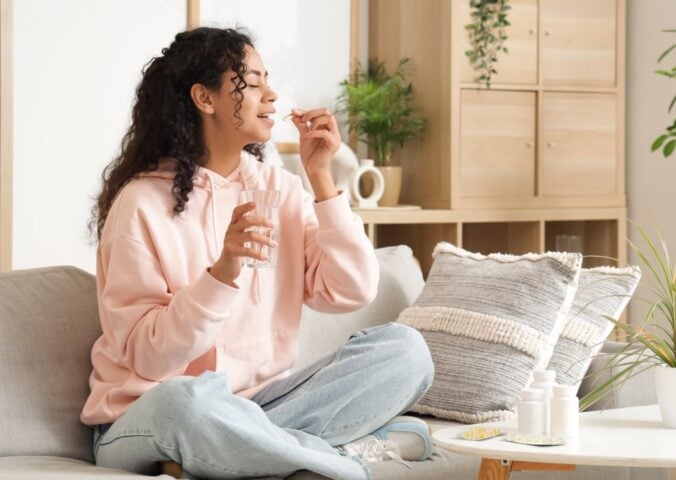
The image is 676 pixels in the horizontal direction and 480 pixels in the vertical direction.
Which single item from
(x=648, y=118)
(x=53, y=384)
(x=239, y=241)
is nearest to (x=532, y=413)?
(x=239, y=241)

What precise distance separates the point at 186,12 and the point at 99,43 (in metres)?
0.33

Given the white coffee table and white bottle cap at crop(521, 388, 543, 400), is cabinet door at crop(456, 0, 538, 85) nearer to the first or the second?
the white coffee table

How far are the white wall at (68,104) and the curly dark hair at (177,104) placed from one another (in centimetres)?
145

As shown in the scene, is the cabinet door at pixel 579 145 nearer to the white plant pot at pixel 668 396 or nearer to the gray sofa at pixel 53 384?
the gray sofa at pixel 53 384

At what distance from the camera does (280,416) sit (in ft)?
7.27

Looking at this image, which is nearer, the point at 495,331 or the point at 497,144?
the point at 495,331

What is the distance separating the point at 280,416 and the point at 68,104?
2.09 m

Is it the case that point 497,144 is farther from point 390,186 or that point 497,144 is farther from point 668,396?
point 668,396

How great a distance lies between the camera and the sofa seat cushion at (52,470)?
198cm

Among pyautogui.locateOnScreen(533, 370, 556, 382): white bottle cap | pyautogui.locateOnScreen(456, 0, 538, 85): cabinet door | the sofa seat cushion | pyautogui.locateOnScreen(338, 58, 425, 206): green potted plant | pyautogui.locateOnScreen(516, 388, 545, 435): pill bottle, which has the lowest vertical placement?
the sofa seat cushion

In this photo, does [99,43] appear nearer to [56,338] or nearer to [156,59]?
[156,59]

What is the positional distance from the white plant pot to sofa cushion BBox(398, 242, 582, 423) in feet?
1.59

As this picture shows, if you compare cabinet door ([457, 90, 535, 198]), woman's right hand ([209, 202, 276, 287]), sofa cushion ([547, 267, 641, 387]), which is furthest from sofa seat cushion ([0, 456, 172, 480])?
cabinet door ([457, 90, 535, 198])

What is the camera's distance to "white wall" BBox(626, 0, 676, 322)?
14.5ft
